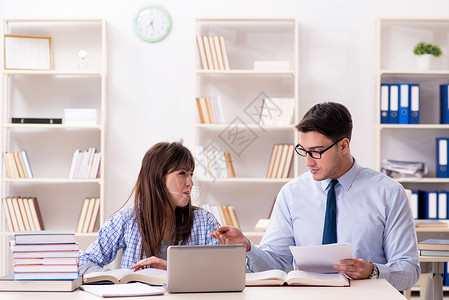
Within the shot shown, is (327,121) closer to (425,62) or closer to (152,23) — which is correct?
(425,62)

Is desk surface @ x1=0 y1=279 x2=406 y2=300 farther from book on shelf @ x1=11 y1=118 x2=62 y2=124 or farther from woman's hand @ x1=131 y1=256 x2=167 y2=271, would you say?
book on shelf @ x1=11 y1=118 x2=62 y2=124

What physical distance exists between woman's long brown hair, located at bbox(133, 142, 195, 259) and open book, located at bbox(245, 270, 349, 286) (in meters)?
0.55

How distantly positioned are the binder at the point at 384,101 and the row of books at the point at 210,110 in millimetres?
1152

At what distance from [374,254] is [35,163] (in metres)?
3.35

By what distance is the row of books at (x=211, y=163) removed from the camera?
4.64 metres

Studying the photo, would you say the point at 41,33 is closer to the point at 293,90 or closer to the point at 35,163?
the point at 35,163

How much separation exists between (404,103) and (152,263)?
9.78 ft

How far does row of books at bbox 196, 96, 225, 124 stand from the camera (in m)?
4.65

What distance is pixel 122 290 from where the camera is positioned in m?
1.70

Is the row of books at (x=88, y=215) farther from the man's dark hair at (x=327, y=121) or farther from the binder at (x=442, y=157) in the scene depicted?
the man's dark hair at (x=327, y=121)

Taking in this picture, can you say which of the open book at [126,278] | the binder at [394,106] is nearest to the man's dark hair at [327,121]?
the open book at [126,278]

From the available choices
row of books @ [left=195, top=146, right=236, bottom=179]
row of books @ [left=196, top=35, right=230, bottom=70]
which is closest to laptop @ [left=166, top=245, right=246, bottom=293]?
row of books @ [left=195, top=146, right=236, bottom=179]

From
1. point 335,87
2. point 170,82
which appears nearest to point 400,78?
point 335,87

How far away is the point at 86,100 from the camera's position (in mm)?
4895
